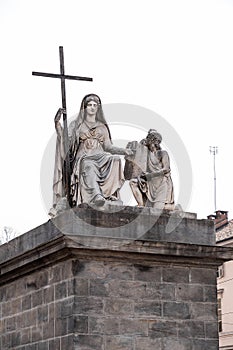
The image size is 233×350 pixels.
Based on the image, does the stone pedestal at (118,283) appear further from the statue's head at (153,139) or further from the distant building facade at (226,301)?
the distant building facade at (226,301)

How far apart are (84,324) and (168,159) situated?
3.12 meters

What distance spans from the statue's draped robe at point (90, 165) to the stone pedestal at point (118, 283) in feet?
1.77

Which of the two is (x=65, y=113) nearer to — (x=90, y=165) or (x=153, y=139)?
(x=90, y=165)

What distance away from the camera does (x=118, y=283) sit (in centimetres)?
1227

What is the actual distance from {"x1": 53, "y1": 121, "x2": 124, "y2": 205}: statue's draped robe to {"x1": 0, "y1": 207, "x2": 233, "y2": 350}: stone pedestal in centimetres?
54

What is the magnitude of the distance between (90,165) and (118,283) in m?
1.85

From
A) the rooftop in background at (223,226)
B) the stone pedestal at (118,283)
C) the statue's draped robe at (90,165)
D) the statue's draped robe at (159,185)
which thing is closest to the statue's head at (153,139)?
the statue's draped robe at (159,185)

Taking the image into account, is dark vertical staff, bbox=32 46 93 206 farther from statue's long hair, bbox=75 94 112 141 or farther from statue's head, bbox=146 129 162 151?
statue's head, bbox=146 129 162 151

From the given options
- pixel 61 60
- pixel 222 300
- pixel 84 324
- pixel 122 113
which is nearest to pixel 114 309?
pixel 84 324

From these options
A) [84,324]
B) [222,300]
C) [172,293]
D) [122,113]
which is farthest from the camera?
[222,300]

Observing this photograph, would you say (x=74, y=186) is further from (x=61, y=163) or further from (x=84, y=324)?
(x=84, y=324)

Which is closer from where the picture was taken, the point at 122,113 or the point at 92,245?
the point at 92,245

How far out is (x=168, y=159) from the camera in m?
13.6

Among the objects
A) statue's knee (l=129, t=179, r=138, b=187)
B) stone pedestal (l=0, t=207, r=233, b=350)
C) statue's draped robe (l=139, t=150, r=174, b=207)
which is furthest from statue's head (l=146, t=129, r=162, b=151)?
stone pedestal (l=0, t=207, r=233, b=350)
